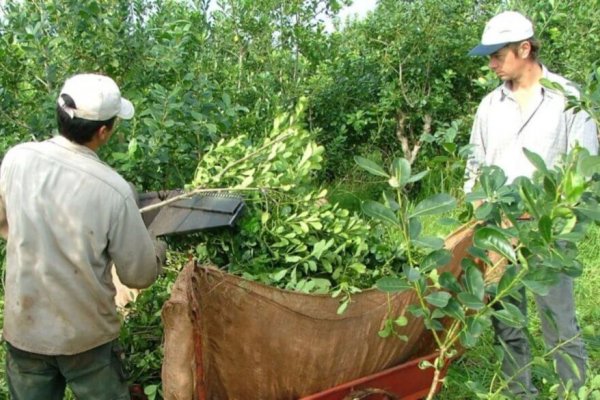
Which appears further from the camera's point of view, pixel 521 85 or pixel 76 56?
pixel 76 56

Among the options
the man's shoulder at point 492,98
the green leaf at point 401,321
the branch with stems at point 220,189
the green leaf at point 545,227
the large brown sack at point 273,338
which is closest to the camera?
the green leaf at point 545,227

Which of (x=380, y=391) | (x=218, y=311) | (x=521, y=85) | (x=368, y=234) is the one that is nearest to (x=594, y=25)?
(x=521, y=85)

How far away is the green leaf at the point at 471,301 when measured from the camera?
82.7 inches

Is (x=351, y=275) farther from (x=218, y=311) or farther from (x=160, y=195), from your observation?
(x=160, y=195)

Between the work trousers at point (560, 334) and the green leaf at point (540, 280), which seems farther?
the work trousers at point (560, 334)

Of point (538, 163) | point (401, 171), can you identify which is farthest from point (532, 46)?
point (401, 171)

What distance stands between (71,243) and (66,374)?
0.51 meters

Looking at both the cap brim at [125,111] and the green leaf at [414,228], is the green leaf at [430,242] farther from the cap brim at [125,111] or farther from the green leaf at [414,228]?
the cap brim at [125,111]

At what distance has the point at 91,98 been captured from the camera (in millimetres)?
2342

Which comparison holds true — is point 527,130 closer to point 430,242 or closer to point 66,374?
point 430,242

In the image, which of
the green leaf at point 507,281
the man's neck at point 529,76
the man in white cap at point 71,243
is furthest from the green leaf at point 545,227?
the man's neck at point 529,76

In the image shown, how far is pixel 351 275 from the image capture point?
9.23 feet

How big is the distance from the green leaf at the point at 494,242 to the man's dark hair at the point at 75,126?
4.39 feet

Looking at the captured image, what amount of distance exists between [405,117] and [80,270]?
4.92 metres
